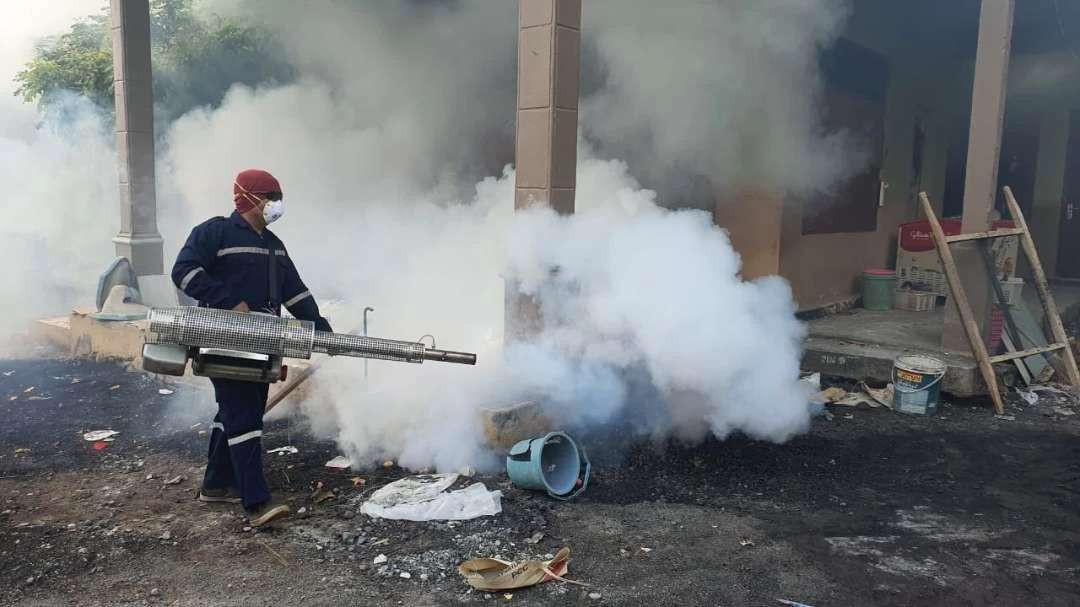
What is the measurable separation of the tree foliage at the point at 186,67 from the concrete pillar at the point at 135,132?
3.35 m

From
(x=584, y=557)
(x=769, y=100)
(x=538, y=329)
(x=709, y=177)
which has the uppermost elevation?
(x=769, y=100)

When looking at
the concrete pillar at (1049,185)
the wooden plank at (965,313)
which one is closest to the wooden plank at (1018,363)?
the wooden plank at (965,313)

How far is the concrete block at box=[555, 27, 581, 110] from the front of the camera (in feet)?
16.6

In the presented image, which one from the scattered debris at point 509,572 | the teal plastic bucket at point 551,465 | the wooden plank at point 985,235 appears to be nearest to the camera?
the scattered debris at point 509,572

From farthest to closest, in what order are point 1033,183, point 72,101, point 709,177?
point 72,101, point 1033,183, point 709,177

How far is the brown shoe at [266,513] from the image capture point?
388 cm

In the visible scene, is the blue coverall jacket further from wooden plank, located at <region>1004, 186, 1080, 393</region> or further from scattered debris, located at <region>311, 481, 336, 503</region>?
wooden plank, located at <region>1004, 186, 1080, 393</region>

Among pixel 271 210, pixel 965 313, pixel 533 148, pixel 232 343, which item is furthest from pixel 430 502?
pixel 965 313

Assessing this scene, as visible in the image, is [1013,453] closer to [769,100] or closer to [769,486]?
[769,486]

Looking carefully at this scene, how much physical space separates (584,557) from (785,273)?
577 cm

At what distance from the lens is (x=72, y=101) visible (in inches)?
602

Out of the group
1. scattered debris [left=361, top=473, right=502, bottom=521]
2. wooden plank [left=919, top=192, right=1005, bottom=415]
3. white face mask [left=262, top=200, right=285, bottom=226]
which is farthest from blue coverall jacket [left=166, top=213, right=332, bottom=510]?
wooden plank [left=919, top=192, right=1005, bottom=415]

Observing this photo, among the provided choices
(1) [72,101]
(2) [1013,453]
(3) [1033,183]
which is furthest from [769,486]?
(1) [72,101]

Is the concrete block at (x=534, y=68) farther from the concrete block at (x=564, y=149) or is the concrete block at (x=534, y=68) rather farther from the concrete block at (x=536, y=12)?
the concrete block at (x=564, y=149)
